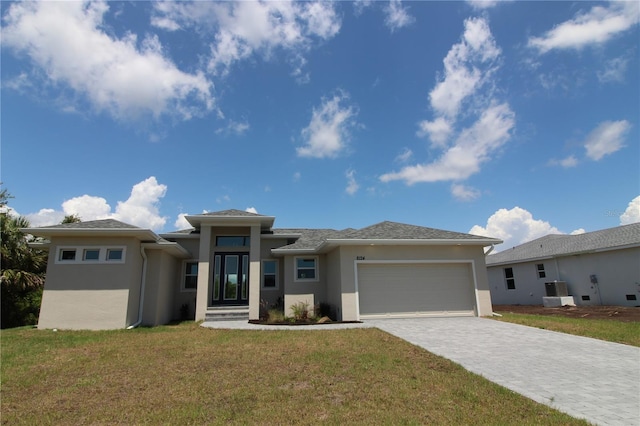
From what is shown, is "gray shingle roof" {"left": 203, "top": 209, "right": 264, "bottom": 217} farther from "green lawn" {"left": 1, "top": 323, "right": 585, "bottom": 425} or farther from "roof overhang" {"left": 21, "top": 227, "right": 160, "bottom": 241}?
"green lawn" {"left": 1, "top": 323, "right": 585, "bottom": 425}

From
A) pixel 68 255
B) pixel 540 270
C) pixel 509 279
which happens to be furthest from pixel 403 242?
pixel 509 279

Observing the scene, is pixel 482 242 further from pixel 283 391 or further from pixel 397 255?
pixel 283 391

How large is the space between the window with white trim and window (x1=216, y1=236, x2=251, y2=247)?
178 inches

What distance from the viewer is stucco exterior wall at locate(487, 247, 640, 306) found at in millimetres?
16047

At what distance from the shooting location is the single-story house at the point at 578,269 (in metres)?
16.2

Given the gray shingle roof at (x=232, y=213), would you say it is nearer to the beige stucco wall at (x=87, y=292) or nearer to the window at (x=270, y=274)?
the window at (x=270, y=274)

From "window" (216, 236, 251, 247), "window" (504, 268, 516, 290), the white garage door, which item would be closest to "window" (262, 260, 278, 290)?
"window" (216, 236, 251, 247)

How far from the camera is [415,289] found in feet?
43.7

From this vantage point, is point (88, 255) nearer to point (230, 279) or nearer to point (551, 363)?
point (230, 279)

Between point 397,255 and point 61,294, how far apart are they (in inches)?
496

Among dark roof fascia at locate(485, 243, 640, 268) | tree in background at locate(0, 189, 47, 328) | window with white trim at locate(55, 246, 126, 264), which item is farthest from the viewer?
dark roof fascia at locate(485, 243, 640, 268)

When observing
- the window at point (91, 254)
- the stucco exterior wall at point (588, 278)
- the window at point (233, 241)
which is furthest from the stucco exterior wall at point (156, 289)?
the stucco exterior wall at point (588, 278)

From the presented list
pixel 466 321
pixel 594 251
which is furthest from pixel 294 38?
pixel 594 251

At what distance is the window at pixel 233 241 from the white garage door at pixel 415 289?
601 cm
